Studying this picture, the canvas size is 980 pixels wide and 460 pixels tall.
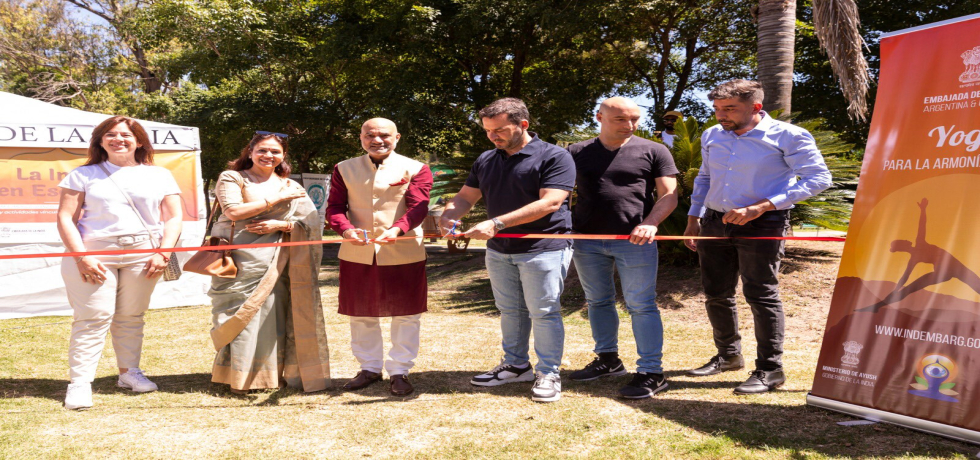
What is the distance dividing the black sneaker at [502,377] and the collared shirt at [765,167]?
66.5 inches

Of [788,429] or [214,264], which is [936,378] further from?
[214,264]

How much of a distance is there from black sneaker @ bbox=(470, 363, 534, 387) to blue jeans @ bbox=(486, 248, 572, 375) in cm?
37

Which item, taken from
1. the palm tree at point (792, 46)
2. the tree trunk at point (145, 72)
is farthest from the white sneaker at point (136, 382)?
the tree trunk at point (145, 72)

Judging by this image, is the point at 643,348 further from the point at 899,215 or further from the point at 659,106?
the point at 659,106

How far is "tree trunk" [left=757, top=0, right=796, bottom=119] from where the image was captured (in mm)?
8844

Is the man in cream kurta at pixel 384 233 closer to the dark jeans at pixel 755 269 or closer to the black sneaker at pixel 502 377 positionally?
the black sneaker at pixel 502 377

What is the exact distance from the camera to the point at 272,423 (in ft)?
12.6

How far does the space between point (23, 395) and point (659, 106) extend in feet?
56.5

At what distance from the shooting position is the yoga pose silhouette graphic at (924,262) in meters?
3.27

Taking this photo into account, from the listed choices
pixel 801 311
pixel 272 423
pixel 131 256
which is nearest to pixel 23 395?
pixel 131 256

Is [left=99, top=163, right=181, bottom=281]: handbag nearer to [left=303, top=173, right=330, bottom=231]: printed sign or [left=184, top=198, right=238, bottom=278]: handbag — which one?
[left=184, top=198, right=238, bottom=278]: handbag

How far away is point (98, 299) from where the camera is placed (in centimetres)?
421

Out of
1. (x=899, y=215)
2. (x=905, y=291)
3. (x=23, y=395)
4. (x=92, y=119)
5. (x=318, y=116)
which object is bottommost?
(x=23, y=395)

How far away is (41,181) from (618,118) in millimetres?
7367
